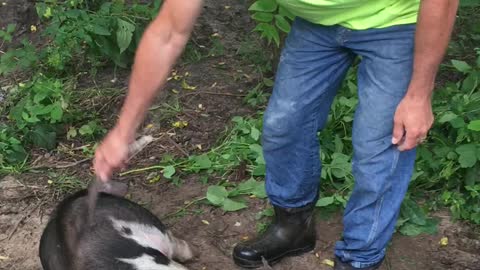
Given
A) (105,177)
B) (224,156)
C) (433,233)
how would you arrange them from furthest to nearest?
(224,156)
(433,233)
(105,177)

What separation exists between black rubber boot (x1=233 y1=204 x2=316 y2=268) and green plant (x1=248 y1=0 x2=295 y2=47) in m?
0.92

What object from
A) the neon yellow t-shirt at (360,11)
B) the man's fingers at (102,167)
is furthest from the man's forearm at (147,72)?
the neon yellow t-shirt at (360,11)

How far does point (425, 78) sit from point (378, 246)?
0.87 metres

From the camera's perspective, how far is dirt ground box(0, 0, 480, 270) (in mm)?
3359

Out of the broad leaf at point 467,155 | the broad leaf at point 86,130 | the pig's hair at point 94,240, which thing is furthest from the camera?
the broad leaf at point 86,130

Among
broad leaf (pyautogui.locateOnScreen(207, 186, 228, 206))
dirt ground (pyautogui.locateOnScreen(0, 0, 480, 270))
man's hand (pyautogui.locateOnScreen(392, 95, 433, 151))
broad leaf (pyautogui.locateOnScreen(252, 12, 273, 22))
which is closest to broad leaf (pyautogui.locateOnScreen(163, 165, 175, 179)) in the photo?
dirt ground (pyautogui.locateOnScreen(0, 0, 480, 270))

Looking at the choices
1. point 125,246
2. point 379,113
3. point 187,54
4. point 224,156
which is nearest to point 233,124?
point 224,156

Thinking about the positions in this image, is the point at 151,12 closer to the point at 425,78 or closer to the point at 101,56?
the point at 101,56

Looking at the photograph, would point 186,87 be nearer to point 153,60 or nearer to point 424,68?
point 153,60

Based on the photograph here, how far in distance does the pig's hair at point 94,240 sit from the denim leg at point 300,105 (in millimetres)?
633

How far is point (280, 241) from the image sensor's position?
334cm

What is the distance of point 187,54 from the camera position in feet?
16.0

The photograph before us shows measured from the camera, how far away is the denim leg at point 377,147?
2453 mm

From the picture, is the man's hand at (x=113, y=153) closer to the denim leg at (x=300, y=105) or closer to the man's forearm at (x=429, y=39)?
the denim leg at (x=300, y=105)
